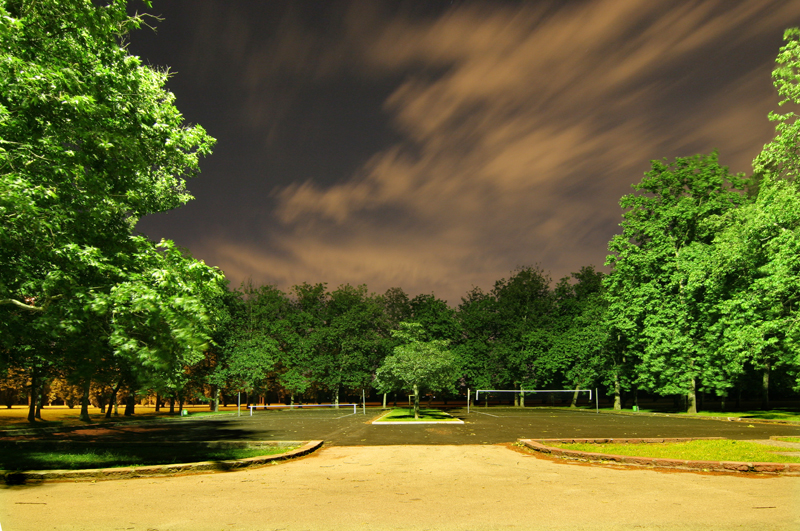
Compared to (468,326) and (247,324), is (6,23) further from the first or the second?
(468,326)

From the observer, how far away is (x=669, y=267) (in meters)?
34.9

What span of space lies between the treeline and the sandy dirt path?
7.97 ft

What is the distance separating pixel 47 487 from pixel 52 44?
9.20 m

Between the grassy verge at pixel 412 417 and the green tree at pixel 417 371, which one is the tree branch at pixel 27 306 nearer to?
the green tree at pixel 417 371

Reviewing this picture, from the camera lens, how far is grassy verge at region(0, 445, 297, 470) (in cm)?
1087

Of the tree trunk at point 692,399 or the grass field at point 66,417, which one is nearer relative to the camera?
the grass field at point 66,417

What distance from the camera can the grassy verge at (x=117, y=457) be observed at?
35.7 ft

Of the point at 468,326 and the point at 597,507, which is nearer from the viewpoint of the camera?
the point at 597,507

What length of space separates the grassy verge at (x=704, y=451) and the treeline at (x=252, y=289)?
10694 mm

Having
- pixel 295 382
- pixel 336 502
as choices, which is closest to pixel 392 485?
pixel 336 502

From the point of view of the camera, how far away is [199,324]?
10.0 m

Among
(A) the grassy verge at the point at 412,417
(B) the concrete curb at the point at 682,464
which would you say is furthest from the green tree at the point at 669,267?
(B) the concrete curb at the point at 682,464

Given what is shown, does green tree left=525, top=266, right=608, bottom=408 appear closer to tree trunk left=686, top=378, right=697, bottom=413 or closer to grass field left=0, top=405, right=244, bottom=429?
tree trunk left=686, top=378, right=697, bottom=413

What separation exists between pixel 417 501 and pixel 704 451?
28.8 feet
